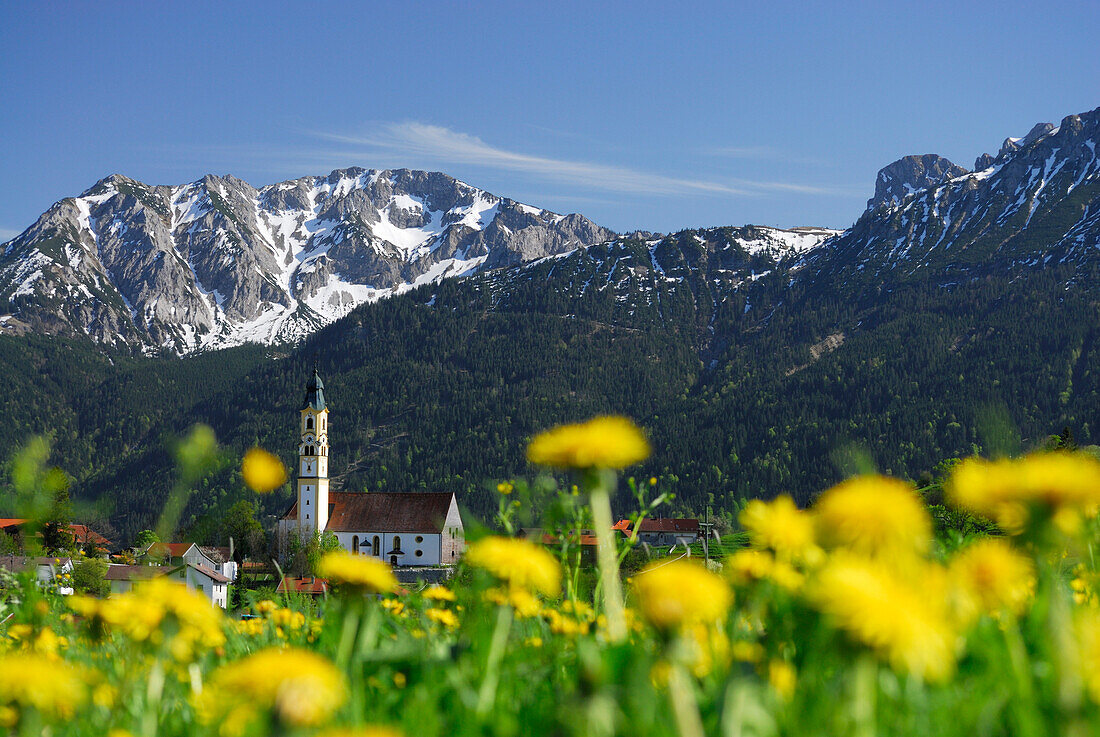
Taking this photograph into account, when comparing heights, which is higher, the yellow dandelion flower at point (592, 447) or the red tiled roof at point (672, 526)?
the yellow dandelion flower at point (592, 447)

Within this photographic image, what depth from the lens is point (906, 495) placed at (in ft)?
6.95

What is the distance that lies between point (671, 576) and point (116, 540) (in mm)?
168410

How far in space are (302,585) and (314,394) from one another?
86.8m

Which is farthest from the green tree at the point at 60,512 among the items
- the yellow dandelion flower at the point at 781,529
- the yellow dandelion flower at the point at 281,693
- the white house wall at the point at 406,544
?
the white house wall at the point at 406,544

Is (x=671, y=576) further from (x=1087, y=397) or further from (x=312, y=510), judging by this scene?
(x=1087, y=397)

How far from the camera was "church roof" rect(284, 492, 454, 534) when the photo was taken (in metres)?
110

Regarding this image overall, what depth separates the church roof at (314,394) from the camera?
8831 centimetres

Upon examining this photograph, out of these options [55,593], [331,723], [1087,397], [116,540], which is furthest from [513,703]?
[1087,397]

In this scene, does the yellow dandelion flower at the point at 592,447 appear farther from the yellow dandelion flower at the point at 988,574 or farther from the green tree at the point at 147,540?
the green tree at the point at 147,540

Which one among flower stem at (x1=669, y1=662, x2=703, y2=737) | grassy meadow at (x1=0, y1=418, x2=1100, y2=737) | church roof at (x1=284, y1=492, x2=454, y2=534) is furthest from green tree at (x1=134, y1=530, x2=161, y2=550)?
church roof at (x1=284, y1=492, x2=454, y2=534)

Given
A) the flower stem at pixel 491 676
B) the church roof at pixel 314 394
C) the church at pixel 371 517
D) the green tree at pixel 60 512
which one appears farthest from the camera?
the church at pixel 371 517

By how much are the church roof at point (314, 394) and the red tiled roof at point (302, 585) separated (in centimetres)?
8330

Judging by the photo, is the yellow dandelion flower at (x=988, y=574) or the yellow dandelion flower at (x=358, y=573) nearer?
the yellow dandelion flower at (x=988, y=574)

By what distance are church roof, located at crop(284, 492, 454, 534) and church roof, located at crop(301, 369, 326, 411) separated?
21124mm
